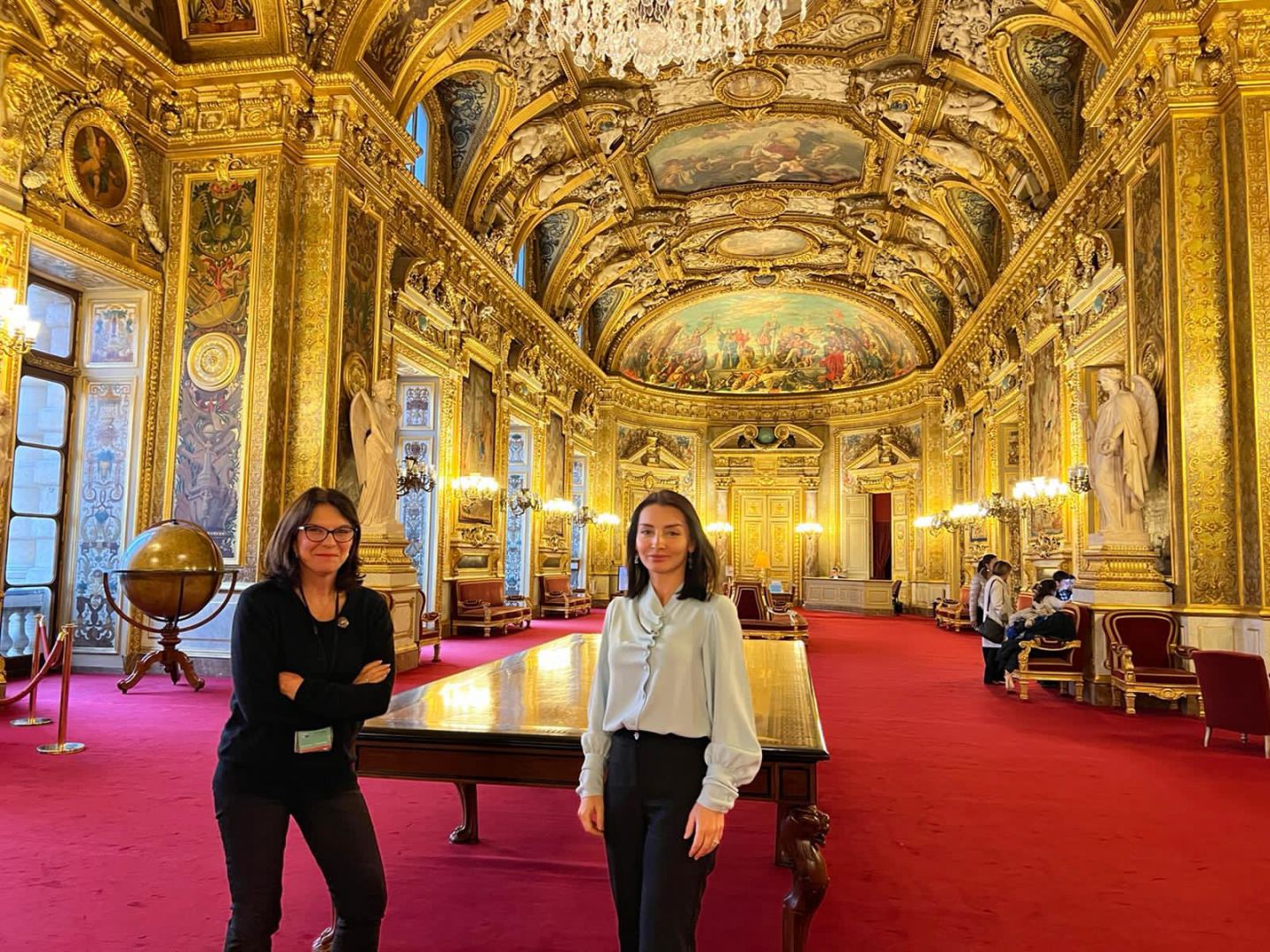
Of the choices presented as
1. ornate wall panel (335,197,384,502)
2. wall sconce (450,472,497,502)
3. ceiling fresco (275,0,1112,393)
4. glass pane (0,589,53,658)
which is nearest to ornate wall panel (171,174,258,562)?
ornate wall panel (335,197,384,502)

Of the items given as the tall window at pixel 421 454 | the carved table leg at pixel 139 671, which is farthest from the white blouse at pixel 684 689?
the tall window at pixel 421 454

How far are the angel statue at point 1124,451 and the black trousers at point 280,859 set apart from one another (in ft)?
28.1

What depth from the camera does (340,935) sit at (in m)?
2.33

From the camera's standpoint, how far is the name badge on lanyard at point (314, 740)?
227 cm

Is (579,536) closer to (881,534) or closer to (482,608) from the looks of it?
(482,608)

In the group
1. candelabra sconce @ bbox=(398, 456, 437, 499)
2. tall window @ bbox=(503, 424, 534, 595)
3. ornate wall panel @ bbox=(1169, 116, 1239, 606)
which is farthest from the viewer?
tall window @ bbox=(503, 424, 534, 595)

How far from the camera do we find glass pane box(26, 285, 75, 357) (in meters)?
8.93

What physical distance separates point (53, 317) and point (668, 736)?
9.49 meters

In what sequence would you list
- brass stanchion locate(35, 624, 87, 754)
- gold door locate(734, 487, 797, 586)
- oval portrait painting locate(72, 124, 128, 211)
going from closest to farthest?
brass stanchion locate(35, 624, 87, 754) < oval portrait painting locate(72, 124, 128, 211) < gold door locate(734, 487, 797, 586)

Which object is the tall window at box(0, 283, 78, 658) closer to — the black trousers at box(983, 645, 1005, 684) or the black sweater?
the black sweater

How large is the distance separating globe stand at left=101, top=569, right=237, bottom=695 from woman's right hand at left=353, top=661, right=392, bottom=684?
5.53 metres

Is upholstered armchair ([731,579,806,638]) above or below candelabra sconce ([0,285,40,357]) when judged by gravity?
below

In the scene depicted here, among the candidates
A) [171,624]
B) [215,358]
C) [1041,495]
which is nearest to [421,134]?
[215,358]

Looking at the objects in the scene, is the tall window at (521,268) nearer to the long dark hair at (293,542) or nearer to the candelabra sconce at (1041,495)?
the candelabra sconce at (1041,495)
